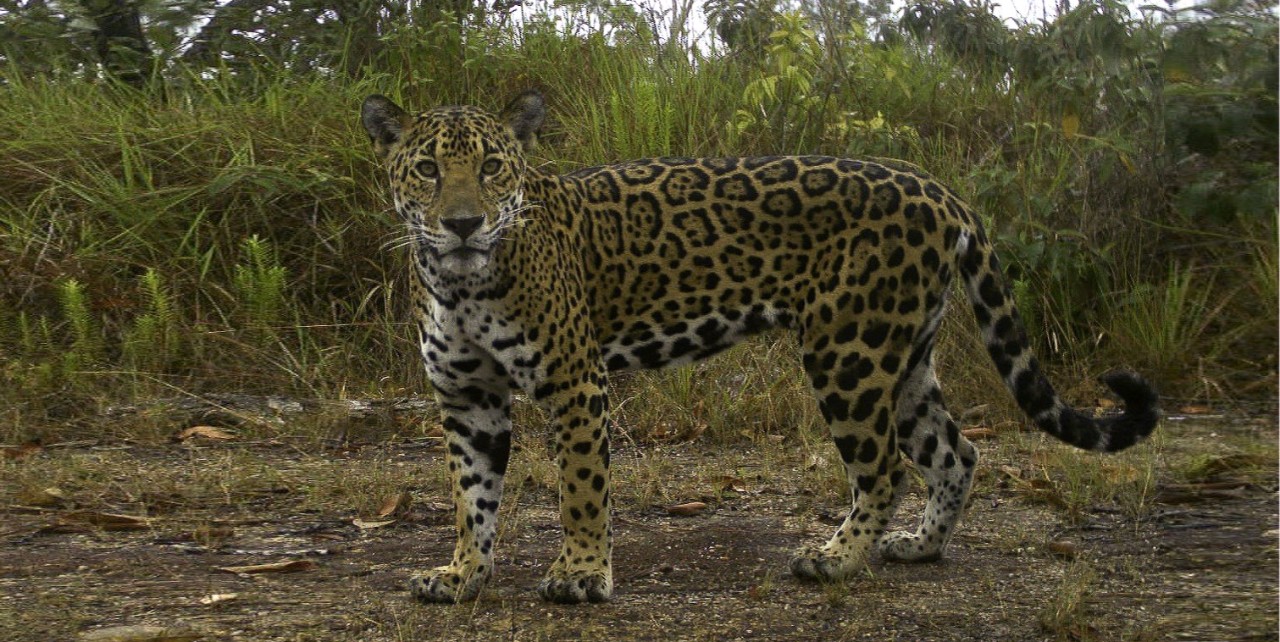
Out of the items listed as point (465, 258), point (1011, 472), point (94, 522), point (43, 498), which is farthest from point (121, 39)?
point (1011, 472)

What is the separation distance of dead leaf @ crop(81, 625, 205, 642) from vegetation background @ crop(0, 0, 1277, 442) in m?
3.11

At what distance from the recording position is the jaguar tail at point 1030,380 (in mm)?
4520

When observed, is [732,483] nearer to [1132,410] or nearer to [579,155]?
[1132,410]

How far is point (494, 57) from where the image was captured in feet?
31.0

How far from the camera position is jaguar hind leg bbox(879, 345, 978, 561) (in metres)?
5.02

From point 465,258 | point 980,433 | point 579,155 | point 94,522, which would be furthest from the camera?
point 579,155

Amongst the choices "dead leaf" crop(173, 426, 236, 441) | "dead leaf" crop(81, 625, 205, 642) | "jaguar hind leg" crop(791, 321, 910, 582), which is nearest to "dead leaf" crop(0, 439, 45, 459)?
"dead leaf" crop(173, 426, 236, 441)

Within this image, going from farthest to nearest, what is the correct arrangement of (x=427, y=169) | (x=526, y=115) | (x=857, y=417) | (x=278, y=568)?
1. (x=278, y=568)
2. (x=857, y=417)
3. (x=526, y=115)
4. (x=427, y=169)

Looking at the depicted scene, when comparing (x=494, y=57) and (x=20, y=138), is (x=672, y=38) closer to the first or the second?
(x=494, y=57)

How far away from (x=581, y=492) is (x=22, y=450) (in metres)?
3.57

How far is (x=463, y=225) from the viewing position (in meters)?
4.17

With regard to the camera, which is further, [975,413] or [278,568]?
[975,413]

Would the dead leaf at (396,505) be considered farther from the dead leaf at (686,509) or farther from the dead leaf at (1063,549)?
the dead leaf at (1063,549)

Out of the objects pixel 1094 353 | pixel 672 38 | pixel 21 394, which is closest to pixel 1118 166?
pixel 1094 353
